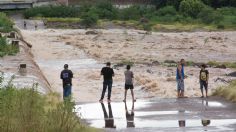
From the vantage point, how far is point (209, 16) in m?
93.1

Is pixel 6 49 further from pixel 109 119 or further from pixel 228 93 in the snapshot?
pixel 109 119

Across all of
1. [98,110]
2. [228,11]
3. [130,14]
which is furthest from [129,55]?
[130,14]

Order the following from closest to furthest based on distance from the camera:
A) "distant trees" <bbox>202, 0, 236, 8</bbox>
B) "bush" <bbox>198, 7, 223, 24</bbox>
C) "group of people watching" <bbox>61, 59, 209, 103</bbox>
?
1. "group of people watching" <bbox>61, 59, 209, 103</bbox>
2. "bush" <bbox>198, 7, 223, 24</bbox>
3. "distant trees" <bbox>202, 0, 236, 8</bbox>

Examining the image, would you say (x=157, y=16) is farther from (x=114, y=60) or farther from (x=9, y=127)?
(x=9, y=127)

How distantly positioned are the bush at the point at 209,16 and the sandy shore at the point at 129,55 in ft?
49.3

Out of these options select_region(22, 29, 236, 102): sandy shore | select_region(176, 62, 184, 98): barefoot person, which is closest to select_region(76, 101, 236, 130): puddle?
select_region(176, 62, 184, 98): barefoot person

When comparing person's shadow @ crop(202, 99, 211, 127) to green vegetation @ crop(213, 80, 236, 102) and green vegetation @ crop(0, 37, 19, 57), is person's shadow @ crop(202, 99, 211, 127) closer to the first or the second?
green vegetation @ crop(213, 80, 236, 102)

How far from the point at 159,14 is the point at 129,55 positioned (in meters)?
49.2

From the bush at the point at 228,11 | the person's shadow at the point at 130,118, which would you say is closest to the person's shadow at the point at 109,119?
the person's shadow at the point at 130,118

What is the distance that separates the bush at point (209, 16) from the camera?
91.6m

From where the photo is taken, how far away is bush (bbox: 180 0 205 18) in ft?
327

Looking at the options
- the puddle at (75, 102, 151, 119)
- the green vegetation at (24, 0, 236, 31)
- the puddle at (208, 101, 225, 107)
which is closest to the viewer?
the puddle at (75, 102, 151, 119)

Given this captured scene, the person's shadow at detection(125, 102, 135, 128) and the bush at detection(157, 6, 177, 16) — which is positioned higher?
the bush at detection(157, 6, 177, 16)

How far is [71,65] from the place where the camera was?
43688 millimetres
